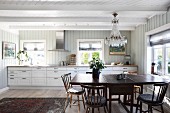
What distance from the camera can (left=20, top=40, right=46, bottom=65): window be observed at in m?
6.80

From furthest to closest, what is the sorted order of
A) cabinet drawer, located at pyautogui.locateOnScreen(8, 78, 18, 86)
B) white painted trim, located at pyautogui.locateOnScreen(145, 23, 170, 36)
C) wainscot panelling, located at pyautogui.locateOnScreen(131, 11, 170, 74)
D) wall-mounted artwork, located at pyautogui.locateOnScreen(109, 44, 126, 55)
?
wall-mounted artwork, located at pyautogui.locateOnScreen(109, 44, 126, 55) → cabinet drawer, located at pyautogui.locateOnScreen(8, 78, 18, 86) → wainscot panelling, located at pyautogui.locateOnScreen(131, 11, 170, 74) → white painted trim, located at pyautogui.locateOnScreen(145, 23, 170, 36)

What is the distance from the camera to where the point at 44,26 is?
5980 millimetres

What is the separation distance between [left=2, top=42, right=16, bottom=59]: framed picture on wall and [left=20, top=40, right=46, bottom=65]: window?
0.60 meters

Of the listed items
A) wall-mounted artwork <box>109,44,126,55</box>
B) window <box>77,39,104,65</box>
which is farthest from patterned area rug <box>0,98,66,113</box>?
wall-mounted artwork <box>109,44,126,55</box>

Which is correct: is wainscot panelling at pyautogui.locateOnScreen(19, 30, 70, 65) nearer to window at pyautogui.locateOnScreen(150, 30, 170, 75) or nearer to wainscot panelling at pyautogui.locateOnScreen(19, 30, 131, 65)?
wainscot panelling at pyautogui.locateOnScreen(19, 30, 131, 65)

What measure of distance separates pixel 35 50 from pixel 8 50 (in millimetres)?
1226

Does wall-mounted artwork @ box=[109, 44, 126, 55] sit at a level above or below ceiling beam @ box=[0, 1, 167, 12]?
below

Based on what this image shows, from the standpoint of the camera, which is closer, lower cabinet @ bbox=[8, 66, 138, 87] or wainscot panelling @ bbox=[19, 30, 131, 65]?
lower cabinet @ bbox=[8, 66, 138, 87]

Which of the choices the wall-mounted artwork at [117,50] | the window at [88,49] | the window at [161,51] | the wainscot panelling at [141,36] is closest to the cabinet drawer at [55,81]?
the window at [88,49]

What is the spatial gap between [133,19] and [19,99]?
4.32m

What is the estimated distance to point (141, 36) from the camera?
18.1ft

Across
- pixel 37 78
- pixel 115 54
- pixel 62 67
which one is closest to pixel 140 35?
pixel 115 54

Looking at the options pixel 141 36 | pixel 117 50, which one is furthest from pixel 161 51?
pixel 117 50

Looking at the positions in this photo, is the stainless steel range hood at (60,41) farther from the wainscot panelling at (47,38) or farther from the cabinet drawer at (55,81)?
the cabinet drawer at (55,81)
